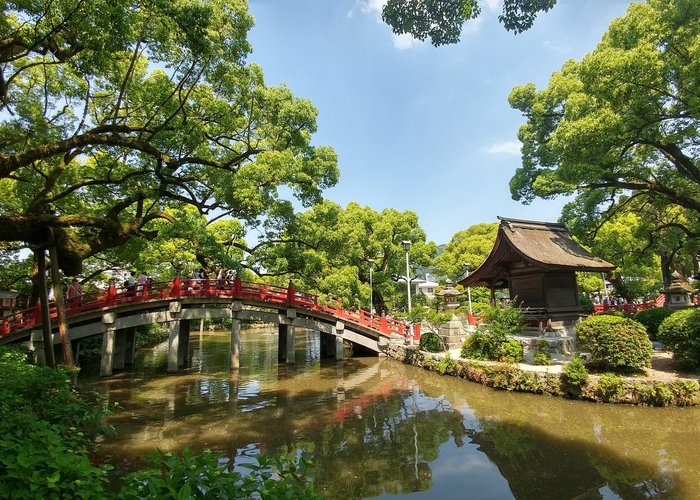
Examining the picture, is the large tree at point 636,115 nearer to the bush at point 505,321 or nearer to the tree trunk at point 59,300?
the bush at point 505,321

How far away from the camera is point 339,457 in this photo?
7453 mm

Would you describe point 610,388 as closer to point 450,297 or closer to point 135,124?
point 450,297

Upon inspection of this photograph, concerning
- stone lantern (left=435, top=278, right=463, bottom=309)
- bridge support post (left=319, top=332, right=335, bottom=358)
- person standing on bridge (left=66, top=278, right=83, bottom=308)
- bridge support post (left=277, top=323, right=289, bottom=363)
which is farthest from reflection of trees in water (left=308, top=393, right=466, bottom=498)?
person standing on bridge (left=66, top=278, right=83, bottom=308)

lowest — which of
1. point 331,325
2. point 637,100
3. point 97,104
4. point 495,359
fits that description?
point 495,359

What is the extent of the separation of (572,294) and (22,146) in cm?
2206

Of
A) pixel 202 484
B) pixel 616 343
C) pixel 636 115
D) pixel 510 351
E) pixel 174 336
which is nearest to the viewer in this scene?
pixel 202 484

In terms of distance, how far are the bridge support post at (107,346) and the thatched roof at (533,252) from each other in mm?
16734

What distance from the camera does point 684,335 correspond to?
10508 mm

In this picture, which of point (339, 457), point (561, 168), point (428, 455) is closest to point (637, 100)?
point (561, 168)

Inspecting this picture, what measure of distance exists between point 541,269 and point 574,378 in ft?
22.3

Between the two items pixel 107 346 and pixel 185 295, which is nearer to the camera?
pixel 107 346

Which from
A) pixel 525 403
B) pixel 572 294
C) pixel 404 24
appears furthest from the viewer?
pixel 572 294

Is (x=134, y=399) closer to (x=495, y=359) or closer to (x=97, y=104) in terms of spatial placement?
(x=97, y=104)

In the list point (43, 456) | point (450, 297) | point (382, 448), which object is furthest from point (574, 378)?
point (43, 456)
